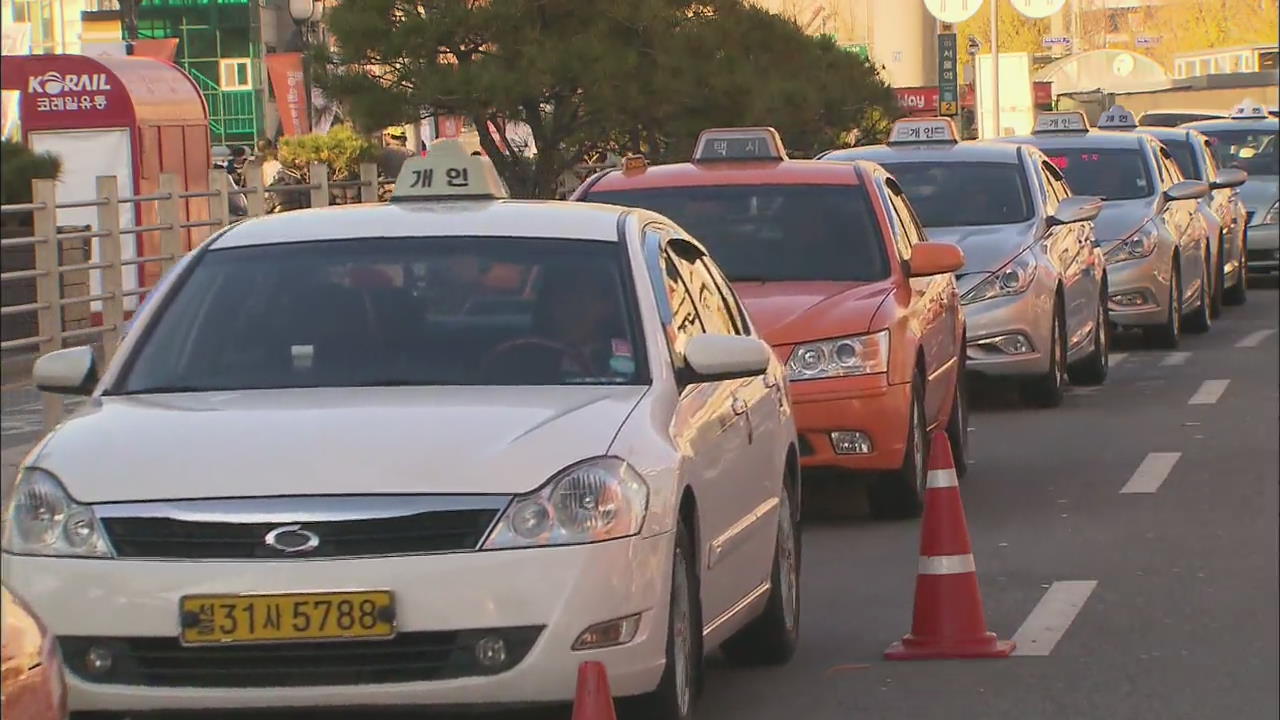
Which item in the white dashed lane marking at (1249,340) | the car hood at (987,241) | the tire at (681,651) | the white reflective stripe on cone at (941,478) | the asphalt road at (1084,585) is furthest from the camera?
the white dashed lane marking at (1249,340)

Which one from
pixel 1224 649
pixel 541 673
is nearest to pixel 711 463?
pixel 541 673

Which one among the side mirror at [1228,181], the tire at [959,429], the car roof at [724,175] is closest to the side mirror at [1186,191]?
the side mirror at [1228,181]

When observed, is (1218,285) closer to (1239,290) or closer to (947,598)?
(1239,290)

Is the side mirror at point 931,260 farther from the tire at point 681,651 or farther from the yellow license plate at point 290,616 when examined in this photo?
the yellow license plate at point 290,616

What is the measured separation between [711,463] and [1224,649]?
6.07 feet

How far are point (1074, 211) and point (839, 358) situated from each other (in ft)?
16.4

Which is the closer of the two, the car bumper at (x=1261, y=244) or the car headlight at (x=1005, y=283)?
the car headlight at (x=1005, y=283)

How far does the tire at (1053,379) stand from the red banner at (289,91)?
24.6 metres

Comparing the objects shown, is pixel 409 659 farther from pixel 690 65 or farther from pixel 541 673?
pixel 690 65

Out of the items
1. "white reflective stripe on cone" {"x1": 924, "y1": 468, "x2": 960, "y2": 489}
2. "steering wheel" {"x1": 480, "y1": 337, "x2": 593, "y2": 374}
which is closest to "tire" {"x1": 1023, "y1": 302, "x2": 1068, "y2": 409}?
"white reflective stripe on cone" {"x1": 924, "y1": 468, "x2": 960, "y2": 489}

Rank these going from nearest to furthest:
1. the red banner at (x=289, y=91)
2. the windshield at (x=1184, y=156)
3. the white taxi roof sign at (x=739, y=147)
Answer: the white taxi roof sign at (x=739, y=147) < the windshield at (x=1184, y=156) < the red banner at (x=289, y=91)

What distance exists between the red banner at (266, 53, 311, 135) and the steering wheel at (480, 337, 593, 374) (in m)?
33.1

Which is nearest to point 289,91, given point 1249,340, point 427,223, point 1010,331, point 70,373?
point 1249,340

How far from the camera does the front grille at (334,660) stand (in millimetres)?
5723
